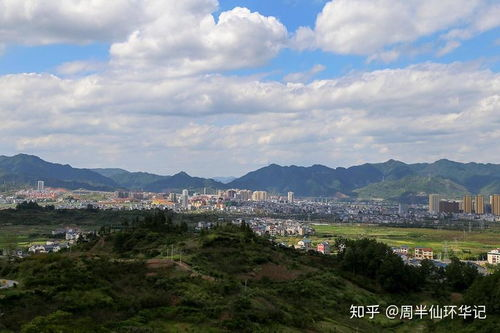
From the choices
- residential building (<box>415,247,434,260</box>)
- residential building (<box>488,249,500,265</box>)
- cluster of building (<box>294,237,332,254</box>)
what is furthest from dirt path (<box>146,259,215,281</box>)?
residential building (<box>488,249,500,265</box>)

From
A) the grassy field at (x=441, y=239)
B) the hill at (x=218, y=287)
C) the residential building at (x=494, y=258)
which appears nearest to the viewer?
the hill at (x=218, y=287)

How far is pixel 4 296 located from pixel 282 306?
590 inches

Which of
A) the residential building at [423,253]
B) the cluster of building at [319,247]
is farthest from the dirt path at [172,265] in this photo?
the residential building at [423,253]

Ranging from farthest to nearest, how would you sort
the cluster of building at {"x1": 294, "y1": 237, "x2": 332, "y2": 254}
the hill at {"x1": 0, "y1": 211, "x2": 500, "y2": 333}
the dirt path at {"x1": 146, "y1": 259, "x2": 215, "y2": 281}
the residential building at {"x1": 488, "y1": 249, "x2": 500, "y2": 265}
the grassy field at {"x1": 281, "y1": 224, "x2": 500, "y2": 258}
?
1. the grassy field at {"x1": 281, "y1": 224, "x2": 500, "y2": 258}
2. the cluster of building at {"x1": 294, "y1": 237, "x2": 332, "y2": 254}
3. the residential building at {"x1": 488, "y1": 249, "x2": 500, "y2": 265}
4. the dirt path at {"x1": 146, "y1": 259, "x2": 215, "y2": 281}
5. the hill at {"x1": 0, "y1": 211, "x2": 500, "y2": 333}

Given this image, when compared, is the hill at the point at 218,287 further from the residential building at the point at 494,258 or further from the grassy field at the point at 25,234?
the residential building at the point at 494,258

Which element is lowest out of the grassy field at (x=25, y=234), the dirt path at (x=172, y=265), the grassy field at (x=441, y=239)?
the grassy field at (x=441, y=239)

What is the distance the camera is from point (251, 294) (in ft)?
96.1

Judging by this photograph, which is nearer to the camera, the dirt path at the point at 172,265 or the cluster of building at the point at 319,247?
the dirt path at the point at 172,265

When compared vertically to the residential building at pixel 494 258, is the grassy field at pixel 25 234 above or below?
above

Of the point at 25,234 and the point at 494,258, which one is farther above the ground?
the point at 25,234

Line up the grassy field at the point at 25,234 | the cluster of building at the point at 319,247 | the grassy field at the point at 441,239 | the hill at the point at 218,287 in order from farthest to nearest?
the grassy field at the point at 441,239 → the cluster of building at the point at 319,247 → the grassy field at the point at 25,234 → the hill at the point at 218,287

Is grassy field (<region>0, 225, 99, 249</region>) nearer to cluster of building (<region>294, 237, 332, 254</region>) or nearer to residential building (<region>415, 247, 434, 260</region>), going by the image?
cluster of building (<region>294, 237, 332, 254</region>)

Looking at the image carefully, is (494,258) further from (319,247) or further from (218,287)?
(218,287)

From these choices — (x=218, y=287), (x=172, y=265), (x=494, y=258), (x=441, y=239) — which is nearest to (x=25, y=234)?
(x=172, y=265)
